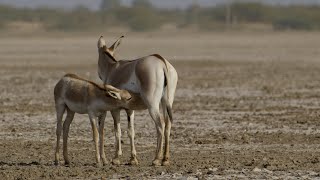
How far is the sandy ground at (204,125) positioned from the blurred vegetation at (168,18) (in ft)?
160

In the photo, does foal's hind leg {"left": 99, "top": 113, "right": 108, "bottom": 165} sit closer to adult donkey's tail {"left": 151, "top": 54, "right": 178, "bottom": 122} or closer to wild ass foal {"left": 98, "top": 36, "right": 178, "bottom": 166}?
wild ass foal {"left": 98, "top": 36, "right": 178, "bottom": 166}

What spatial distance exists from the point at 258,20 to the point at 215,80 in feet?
223

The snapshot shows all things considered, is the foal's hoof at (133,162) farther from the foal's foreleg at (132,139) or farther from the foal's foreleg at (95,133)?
the foal's foreleg at (95,133)

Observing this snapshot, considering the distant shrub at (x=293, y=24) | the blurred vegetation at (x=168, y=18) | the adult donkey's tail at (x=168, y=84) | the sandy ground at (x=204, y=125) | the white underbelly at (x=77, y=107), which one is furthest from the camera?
A: the blurred vegetation at (x=168, y=18)

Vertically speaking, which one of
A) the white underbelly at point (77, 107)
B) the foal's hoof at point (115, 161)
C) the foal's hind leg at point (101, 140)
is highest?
the white underbelly at point (77, 107)

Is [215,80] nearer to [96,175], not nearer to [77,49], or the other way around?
[96,175]

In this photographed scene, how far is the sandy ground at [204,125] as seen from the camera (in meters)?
14.0

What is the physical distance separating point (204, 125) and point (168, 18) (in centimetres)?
8770

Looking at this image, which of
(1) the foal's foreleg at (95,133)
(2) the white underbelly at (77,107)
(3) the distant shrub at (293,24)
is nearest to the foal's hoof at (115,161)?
(1) the foal's foreleg at (95,133)

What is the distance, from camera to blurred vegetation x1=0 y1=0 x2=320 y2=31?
88.9 meters

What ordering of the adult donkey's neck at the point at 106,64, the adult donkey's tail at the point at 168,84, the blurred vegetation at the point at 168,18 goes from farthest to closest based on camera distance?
the blurred vegetation at the point at 168,18 → the adult donkey's neck at the point at 106,64 → the adult donkey's tail at the point at 168,84

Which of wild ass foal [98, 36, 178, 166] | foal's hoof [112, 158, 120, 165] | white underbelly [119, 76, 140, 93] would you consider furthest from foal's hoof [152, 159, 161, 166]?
white underbelly [119, 76, 140, 93]

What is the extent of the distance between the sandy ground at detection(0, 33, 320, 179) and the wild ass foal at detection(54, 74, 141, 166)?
1.61 ft

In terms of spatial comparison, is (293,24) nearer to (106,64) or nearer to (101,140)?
(106,64)
